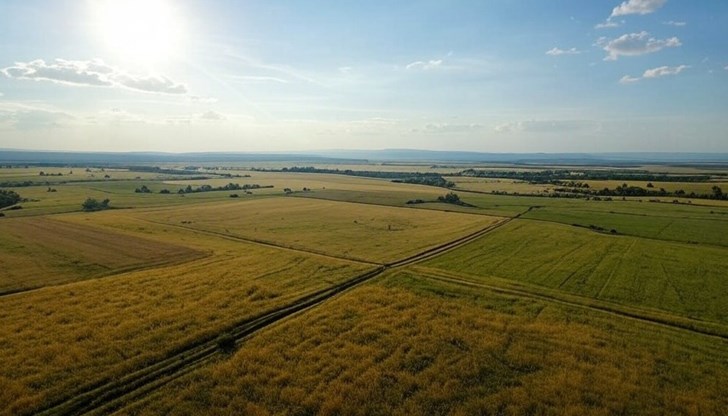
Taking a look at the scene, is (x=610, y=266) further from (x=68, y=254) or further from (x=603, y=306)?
(x=68, y=254)

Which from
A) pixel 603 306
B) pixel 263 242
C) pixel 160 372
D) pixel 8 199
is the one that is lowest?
pixel 603 306

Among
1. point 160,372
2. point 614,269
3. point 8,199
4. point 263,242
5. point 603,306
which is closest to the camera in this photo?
point 160,372

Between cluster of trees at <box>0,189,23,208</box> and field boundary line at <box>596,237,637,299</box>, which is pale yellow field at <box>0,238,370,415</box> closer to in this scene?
field boundary line at <box>596,237,637,299</box>

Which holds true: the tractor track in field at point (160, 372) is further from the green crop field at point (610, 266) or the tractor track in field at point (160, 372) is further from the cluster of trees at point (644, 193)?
the cluster of trees at point (644, 193)

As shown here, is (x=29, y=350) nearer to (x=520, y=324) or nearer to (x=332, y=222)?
(x=520, y=324)

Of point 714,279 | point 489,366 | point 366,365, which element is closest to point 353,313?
point 366,365

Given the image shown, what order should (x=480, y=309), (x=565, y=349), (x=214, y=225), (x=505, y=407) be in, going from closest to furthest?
(x=505, y=407) → (x=565, y=349) → (x=480, y=309) → (x=214, y=225)

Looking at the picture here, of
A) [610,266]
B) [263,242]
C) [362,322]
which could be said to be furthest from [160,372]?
[610,266]
